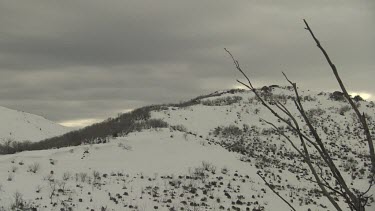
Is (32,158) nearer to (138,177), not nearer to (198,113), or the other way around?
(138,177)

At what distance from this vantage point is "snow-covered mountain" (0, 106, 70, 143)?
5034 cm

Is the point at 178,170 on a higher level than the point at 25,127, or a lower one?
lower

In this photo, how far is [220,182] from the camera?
19734mm

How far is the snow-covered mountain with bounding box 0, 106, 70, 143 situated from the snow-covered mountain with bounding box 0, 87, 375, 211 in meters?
24.2

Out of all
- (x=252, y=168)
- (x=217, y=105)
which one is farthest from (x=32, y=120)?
(x=252, y=168)

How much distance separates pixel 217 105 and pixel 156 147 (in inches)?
652

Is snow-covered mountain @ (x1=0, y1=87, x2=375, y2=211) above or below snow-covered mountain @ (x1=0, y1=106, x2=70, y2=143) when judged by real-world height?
below

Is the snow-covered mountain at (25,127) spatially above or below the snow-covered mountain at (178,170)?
above

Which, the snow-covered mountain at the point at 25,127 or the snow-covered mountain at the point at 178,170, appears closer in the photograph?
the snow-covered mountain at the point at 178,170

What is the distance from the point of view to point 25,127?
5381 cm

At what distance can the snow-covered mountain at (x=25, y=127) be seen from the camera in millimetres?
50344

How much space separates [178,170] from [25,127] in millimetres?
38530

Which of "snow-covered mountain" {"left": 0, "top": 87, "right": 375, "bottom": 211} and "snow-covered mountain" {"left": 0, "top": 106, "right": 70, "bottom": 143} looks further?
"snow-covered mountain" {"left": 0, "top": 106, "right": 70, "bottom": 143}

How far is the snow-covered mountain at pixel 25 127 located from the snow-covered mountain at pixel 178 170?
79.4 feet
